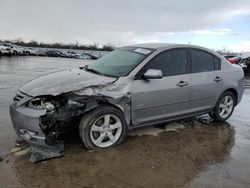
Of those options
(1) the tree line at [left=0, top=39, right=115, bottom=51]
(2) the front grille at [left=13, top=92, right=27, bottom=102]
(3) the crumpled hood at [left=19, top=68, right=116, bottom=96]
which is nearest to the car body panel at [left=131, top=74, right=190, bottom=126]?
(3) the crumpled hood at [left=19, top=68, right=116, bottom=96]

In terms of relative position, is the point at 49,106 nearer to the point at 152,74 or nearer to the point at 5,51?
the point at 152,74

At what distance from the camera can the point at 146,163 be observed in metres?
4.15

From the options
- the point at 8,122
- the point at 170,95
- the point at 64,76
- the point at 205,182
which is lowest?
the point at 205,182

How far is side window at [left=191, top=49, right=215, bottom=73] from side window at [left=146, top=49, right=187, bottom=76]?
0.79ft

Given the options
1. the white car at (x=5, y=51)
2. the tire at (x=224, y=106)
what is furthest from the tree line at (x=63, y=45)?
the tire at (x=224, y=106)

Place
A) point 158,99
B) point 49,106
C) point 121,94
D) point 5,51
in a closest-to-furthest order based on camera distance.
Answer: point 49,106
point 121,94
point 158,99
point 5,51

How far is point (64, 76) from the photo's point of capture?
4902 millimetres

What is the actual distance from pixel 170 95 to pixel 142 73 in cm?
72

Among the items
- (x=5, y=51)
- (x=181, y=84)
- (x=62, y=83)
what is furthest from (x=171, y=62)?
(x=5, y=51)

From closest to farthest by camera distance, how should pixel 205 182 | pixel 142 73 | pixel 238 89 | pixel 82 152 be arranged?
1. pixel 205 182
2. pixel 82 152
3. pixel 142 73
4. pixel 238 89

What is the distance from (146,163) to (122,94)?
3.77ft

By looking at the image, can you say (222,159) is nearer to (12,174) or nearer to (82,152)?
(82,152)

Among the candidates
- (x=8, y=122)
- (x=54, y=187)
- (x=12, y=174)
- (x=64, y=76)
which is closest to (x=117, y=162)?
(x=54, y=187)

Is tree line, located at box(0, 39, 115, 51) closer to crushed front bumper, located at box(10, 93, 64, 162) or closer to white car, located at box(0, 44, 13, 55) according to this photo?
white car, located at box(0, 44, 13, 55)
